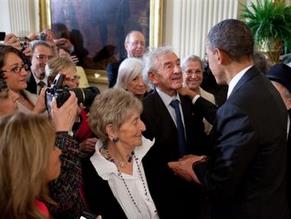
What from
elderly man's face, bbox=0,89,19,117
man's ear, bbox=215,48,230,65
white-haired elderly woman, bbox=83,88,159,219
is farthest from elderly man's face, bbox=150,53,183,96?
elderly man's face, bbox=0,89,19,117

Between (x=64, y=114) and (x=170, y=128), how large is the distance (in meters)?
0.80

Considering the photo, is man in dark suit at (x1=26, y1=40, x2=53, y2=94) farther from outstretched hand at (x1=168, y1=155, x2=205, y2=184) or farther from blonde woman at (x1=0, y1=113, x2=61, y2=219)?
blonde woman at (x1=0, y1=113, x2=61, y2=219)

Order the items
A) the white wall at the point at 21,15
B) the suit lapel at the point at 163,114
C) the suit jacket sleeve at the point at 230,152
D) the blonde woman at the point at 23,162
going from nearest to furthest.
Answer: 1. the blonde woman at the point at 23,162
2. the suit jacket sleeve at the point at 230,152
3. the suit lapel at the point at 163,114
4. the white wall at the point at 21,15

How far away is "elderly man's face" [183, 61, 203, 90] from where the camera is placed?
2916mm

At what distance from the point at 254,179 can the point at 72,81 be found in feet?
4.61

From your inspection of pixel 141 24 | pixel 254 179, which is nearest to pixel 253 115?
pixel 254 179

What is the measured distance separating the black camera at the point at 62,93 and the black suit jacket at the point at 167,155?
0.39 m

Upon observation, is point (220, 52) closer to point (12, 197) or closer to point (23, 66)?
point (12, 197)

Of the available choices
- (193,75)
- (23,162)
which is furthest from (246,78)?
(193,75)

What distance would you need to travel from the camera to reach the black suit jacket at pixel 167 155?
75.5 inches

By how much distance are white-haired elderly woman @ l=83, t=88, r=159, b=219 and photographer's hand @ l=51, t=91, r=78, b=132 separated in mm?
148

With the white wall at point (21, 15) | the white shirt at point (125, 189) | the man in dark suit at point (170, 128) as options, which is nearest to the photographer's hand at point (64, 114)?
the white shirt at point (125, 189)

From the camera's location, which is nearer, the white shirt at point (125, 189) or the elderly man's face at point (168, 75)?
the white shirt at point (125, 189)

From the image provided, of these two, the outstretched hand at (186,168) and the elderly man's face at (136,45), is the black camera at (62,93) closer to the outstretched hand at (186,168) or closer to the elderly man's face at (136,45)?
the outstretched hand at (186,168)
